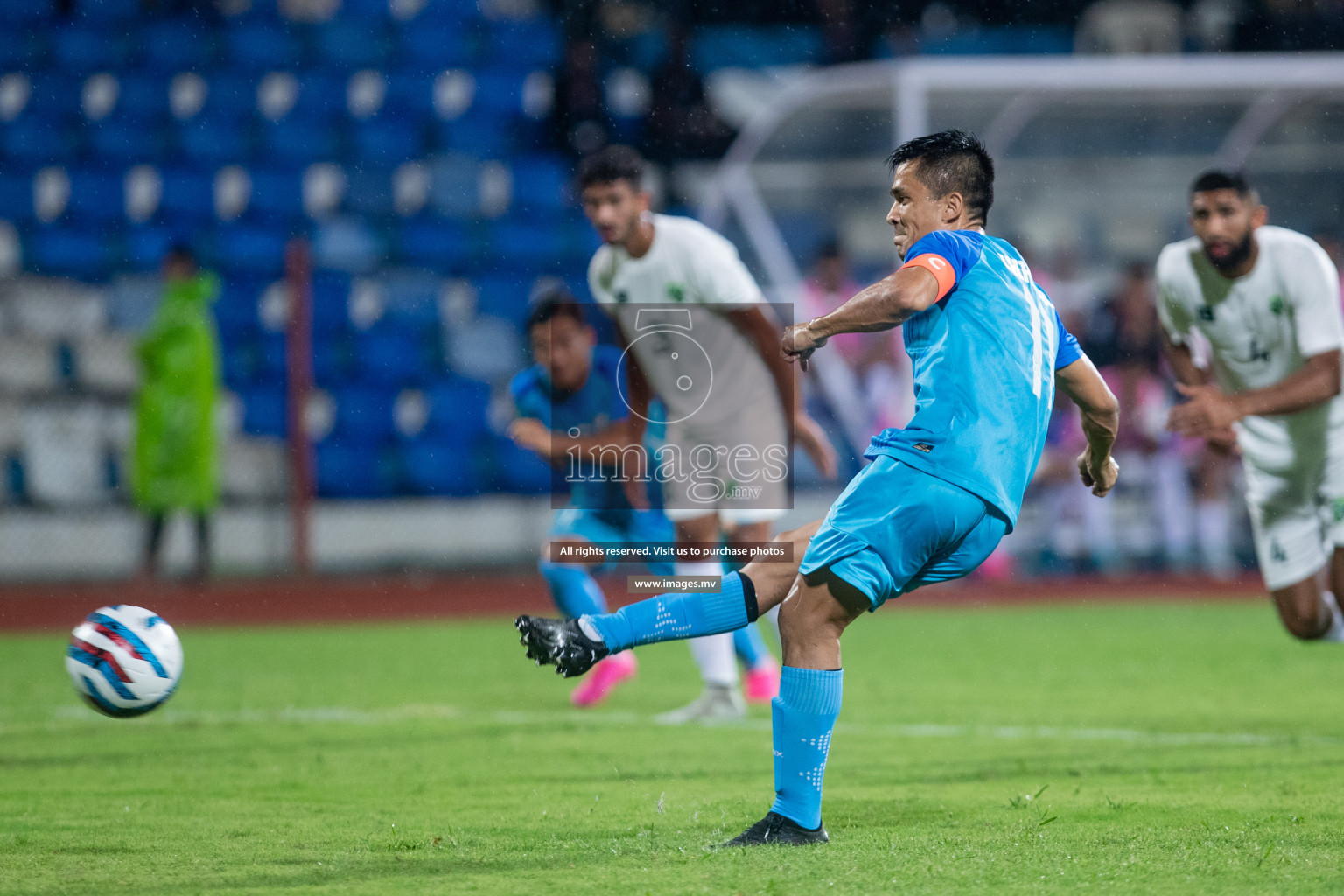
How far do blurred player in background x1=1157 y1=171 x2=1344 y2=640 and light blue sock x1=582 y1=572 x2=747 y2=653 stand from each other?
2.78 m

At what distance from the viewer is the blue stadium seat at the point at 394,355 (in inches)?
581

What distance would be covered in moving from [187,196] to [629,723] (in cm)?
1058

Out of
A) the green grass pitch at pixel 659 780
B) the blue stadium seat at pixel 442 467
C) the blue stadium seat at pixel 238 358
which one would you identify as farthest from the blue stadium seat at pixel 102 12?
the green grass pitch at pixel 659 780

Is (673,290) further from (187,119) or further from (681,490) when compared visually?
(187,119)

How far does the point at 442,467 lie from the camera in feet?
46.8

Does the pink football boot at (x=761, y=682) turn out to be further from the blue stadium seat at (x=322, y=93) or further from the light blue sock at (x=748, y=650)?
the blue stadium seat at (x=322, y=93)

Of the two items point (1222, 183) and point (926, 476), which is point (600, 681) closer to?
point (1222, 183)

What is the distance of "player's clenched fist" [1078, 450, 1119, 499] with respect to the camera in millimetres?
4410

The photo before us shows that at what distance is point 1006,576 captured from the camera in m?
13.6

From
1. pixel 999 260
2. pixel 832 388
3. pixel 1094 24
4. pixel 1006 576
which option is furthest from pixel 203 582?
pixel 1094 24

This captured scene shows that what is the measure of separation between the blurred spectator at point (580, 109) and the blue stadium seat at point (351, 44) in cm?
194

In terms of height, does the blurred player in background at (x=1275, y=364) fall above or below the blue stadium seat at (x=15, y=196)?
below

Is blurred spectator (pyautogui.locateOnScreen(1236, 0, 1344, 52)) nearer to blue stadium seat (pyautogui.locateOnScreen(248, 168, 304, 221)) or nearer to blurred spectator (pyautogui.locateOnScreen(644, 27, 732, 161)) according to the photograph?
blurred spectator (pyautogui.locateOnScreen(644, 27, 732, 161))

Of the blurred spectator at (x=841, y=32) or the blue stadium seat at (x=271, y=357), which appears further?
the blurred spectator at (x=841, y=32)
